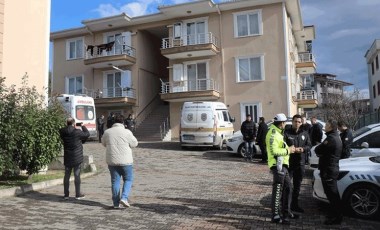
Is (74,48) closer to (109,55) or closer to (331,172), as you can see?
(109,55)

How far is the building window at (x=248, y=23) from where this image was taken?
2670 cm

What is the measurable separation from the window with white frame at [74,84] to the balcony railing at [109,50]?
2.31 metres

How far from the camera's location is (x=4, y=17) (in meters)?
12.3

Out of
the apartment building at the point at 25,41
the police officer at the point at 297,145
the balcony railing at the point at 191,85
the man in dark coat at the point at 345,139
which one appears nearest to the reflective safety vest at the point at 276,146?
the police officer at the point at 297,145

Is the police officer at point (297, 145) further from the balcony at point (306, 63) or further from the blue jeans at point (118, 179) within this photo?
the balcony at point (306, 63)

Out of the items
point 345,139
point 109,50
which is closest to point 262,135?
point 345,139

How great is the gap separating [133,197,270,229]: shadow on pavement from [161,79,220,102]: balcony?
1792 centimetres

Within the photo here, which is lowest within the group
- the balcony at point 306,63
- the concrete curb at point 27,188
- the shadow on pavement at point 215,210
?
the shadow on pavement at point 215,210

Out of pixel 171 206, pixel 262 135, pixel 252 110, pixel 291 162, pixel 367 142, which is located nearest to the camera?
pixel 291 162

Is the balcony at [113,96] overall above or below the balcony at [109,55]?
below

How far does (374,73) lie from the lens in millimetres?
49500

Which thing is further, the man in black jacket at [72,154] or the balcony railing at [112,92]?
the balcony railing at [112,92]

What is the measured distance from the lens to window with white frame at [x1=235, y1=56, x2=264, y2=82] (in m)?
26.5

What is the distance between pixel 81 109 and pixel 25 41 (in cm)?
1210
